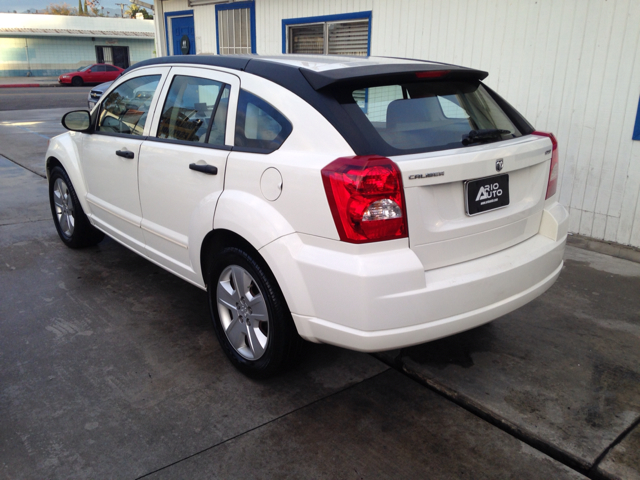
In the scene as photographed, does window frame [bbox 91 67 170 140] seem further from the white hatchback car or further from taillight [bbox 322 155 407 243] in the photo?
taillight [bbox 322 155 407 243]

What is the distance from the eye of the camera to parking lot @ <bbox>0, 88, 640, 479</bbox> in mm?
2609

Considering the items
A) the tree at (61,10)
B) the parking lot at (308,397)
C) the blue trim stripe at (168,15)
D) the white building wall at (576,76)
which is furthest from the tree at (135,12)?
the parking lot at (308,397)

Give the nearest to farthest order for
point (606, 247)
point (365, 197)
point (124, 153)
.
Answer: point (365, 197)
point (124, 153)
point (606, 247)

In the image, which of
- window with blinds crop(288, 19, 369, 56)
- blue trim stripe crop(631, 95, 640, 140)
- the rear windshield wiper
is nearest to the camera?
the rear windshield wiper

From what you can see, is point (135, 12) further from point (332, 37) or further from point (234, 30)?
point (332, 37)

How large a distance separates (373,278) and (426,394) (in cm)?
105

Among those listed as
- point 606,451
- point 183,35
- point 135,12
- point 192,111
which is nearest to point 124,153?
point 192,111

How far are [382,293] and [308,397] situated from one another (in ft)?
3.14

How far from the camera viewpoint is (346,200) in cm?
250

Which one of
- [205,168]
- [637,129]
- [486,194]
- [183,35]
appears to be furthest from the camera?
[183,35]

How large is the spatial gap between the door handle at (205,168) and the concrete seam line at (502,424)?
158 centimetres

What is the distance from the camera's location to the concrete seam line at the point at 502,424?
2633 millimetres

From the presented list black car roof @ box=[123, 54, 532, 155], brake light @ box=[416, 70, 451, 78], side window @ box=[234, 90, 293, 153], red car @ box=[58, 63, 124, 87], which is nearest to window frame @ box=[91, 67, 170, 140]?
black car roof @ box=[123, 54, 532, 155]

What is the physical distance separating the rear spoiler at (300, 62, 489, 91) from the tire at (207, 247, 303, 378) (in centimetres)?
97
